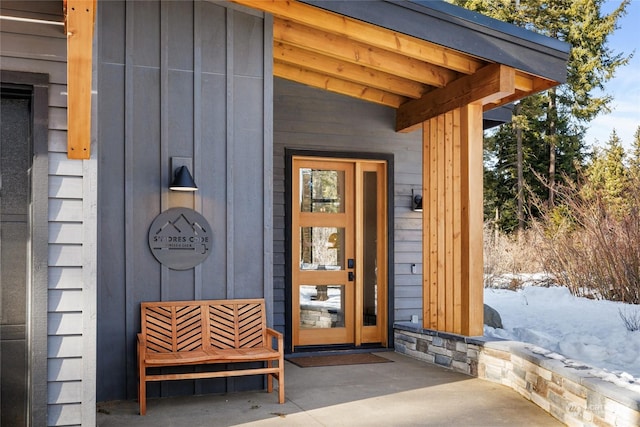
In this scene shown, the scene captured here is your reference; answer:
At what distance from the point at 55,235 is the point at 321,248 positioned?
3792 mm

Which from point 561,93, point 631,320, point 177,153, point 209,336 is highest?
point 561,93

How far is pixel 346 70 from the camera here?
648cm

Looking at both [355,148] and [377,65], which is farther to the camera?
[355,148]

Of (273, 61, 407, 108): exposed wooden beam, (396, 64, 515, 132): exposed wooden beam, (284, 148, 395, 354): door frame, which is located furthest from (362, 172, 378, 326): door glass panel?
(273, 61, 407, 108): exposed wooden beam

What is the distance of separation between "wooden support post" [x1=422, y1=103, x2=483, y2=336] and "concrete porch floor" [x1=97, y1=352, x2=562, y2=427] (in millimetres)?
671

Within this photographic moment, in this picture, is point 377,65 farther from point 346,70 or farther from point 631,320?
point 631,320

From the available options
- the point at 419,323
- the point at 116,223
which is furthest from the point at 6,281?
the point at 419,323

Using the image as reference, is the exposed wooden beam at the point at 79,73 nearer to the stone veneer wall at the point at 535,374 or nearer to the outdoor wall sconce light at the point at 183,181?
the outdoor wall sconce light at the point at 183,181

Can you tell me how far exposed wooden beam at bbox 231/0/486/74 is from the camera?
16.8ft

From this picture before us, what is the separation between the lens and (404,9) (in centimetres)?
Answer: 507

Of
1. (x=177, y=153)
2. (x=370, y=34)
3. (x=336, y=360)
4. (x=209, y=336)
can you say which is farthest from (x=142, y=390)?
(x=370, y=34)

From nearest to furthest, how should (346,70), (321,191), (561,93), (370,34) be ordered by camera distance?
(370,34)
(346,70)
(321,191)
(561,93)

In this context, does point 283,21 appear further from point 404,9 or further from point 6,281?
point 6,281

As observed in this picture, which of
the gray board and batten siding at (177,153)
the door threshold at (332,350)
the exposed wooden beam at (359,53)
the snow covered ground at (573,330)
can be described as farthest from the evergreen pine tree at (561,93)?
the gray board and batten siding at (177,153)
